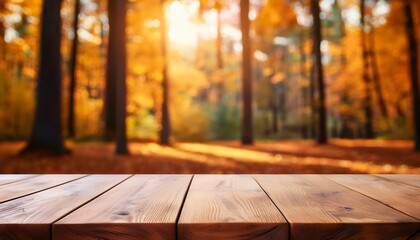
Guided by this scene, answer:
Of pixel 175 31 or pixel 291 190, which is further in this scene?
pixel 175 31

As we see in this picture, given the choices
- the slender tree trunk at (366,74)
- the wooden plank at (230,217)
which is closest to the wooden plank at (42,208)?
the wooden plank at (230,217)

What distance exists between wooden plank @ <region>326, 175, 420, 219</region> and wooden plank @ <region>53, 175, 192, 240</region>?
2.50 feet

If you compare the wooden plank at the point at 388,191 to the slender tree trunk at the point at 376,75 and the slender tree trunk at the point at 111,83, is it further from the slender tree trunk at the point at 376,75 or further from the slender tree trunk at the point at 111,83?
the slender tree trunk at the point at 376,75

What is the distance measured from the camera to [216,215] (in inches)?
44.3

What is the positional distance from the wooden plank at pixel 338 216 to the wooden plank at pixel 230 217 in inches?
1.9

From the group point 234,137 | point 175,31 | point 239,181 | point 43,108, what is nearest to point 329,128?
point 234,137

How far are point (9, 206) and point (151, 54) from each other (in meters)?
12.1

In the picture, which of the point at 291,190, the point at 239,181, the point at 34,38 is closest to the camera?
the point at 291,190

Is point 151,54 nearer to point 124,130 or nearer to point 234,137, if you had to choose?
point 124,130

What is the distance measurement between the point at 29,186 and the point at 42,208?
0.55m

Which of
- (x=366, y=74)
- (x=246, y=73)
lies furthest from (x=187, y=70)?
(x=366, y=74)

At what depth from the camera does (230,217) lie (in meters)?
1.10

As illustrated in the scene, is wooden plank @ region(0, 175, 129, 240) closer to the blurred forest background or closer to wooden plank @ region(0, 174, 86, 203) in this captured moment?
wooden plank @ region(0, 174, 86, 203)

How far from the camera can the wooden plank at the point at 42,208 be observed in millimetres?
1033
